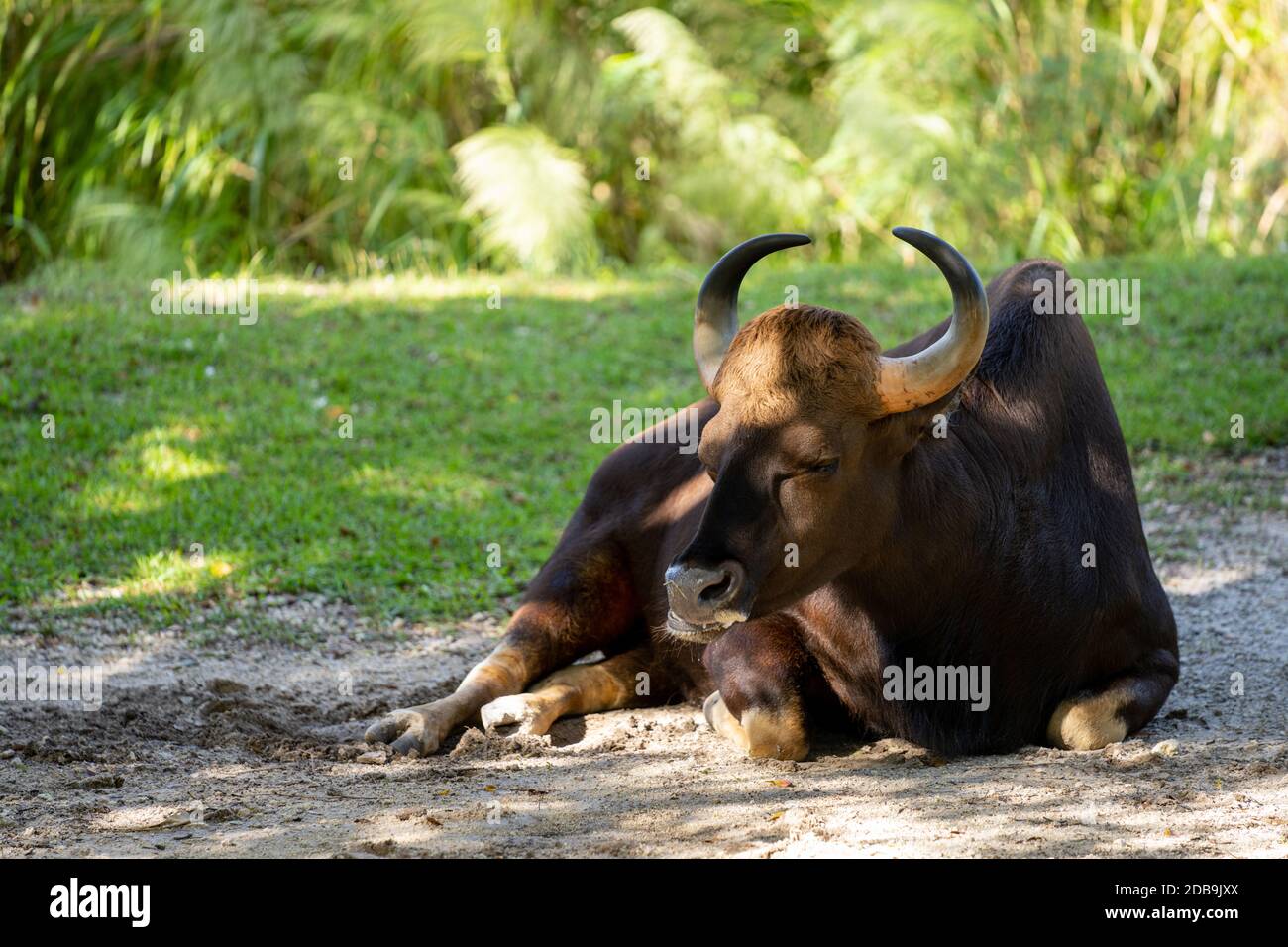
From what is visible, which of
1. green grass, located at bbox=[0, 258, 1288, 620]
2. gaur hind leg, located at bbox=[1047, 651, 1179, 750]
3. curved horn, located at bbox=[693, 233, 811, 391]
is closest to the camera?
curved horn, located at bbox=[693, 233, 811, 391]

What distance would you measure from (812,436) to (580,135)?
11025 millimetres

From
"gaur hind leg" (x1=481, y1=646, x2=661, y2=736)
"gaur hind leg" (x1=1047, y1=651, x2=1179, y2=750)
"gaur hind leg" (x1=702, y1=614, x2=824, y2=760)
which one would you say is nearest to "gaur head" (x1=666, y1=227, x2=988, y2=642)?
"gaur hind leg" (x1=702, y1=614, x2=824, y2=760)

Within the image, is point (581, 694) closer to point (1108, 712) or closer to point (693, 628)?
point (693, 628)

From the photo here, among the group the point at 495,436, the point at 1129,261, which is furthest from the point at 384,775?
the point at 1129,261

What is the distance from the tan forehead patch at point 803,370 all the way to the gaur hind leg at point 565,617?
5.41ft

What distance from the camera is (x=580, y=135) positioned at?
48.4ft

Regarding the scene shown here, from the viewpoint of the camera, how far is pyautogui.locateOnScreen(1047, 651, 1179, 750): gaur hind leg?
15.8ft

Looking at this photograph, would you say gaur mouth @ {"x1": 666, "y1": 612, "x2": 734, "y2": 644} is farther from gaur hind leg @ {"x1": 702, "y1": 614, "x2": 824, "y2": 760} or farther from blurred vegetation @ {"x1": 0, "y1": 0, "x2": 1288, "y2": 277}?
blurred vegetation @ {"x1": 0, "y1": 0, "x2": 1288, "y2": 277}

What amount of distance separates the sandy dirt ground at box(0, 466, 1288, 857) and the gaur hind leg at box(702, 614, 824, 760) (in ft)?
0.27

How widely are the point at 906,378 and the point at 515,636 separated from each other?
2.15m

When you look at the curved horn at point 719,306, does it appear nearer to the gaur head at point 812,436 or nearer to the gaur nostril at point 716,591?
the gaur head at point 812,436

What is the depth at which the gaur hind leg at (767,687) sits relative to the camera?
16.1ft

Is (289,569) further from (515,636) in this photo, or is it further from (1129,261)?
(1129,261)

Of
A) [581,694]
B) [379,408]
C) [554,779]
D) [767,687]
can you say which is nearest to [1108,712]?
[767,687]
